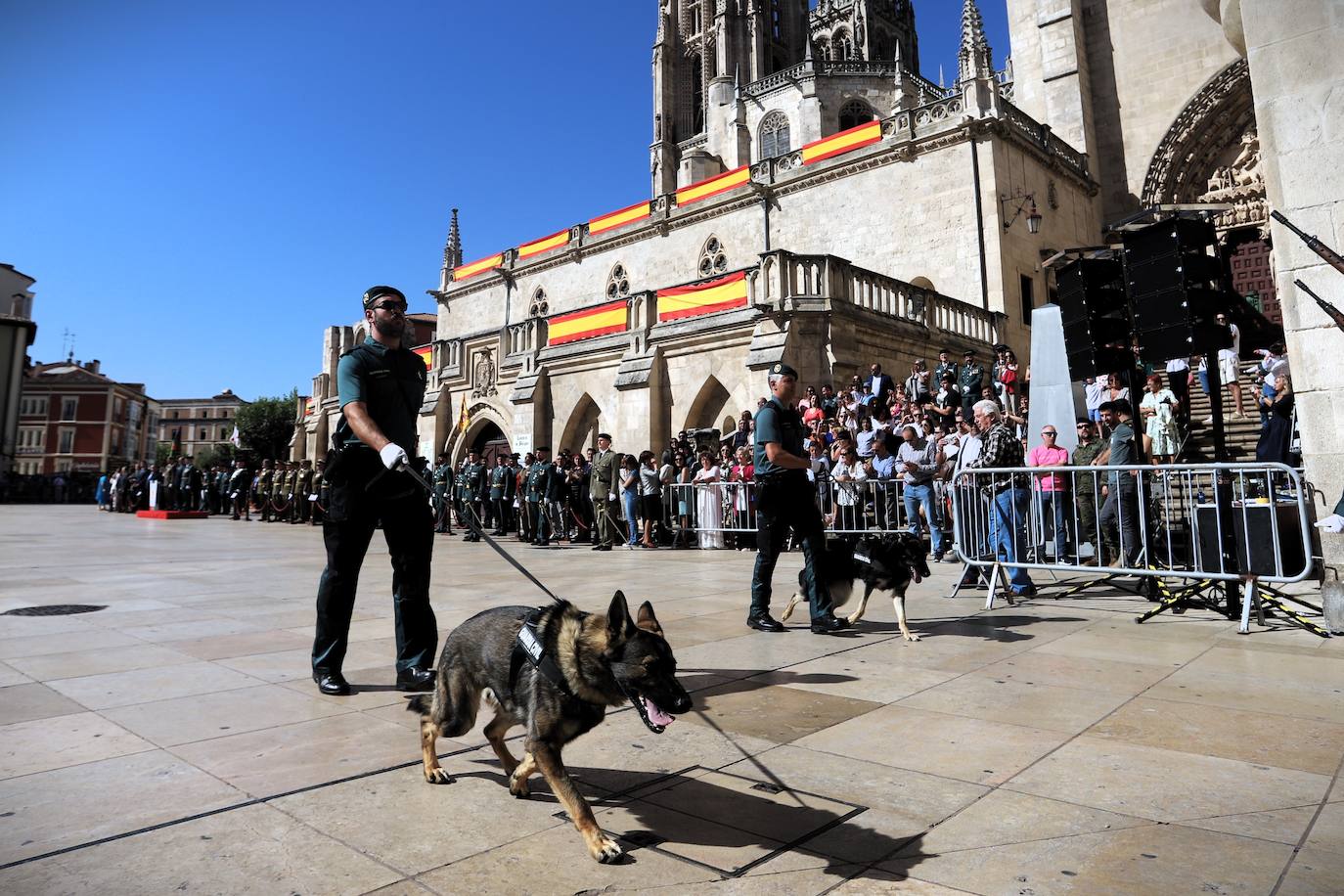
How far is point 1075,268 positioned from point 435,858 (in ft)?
26.2

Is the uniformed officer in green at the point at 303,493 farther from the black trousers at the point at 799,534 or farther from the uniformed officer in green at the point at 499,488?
the black trousers at the point at 799,534

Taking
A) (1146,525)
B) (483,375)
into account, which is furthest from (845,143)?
(1146,525)

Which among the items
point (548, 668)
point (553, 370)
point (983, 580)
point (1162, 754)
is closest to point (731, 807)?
point (548, 668)

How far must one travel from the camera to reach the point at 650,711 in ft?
→ 7.45

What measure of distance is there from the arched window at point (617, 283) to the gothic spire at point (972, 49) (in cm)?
1420

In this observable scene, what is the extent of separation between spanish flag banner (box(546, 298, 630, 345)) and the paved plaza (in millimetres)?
15435

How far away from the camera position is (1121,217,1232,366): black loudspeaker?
22.1ft

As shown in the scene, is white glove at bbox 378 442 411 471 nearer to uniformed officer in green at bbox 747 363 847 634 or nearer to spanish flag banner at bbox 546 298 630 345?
uniformed officer in green at bbox 747 363 847 634

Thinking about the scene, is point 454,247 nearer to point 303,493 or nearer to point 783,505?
point 303,493

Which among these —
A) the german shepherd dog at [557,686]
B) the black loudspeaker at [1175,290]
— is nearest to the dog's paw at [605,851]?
the german shepherd dog at [557,686]

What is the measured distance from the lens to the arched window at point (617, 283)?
101 feet

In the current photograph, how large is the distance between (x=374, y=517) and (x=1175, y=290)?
705 cm

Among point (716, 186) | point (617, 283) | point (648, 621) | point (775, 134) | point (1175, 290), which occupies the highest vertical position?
point (775, 134)

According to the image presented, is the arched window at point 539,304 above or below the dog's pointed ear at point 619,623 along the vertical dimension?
above
